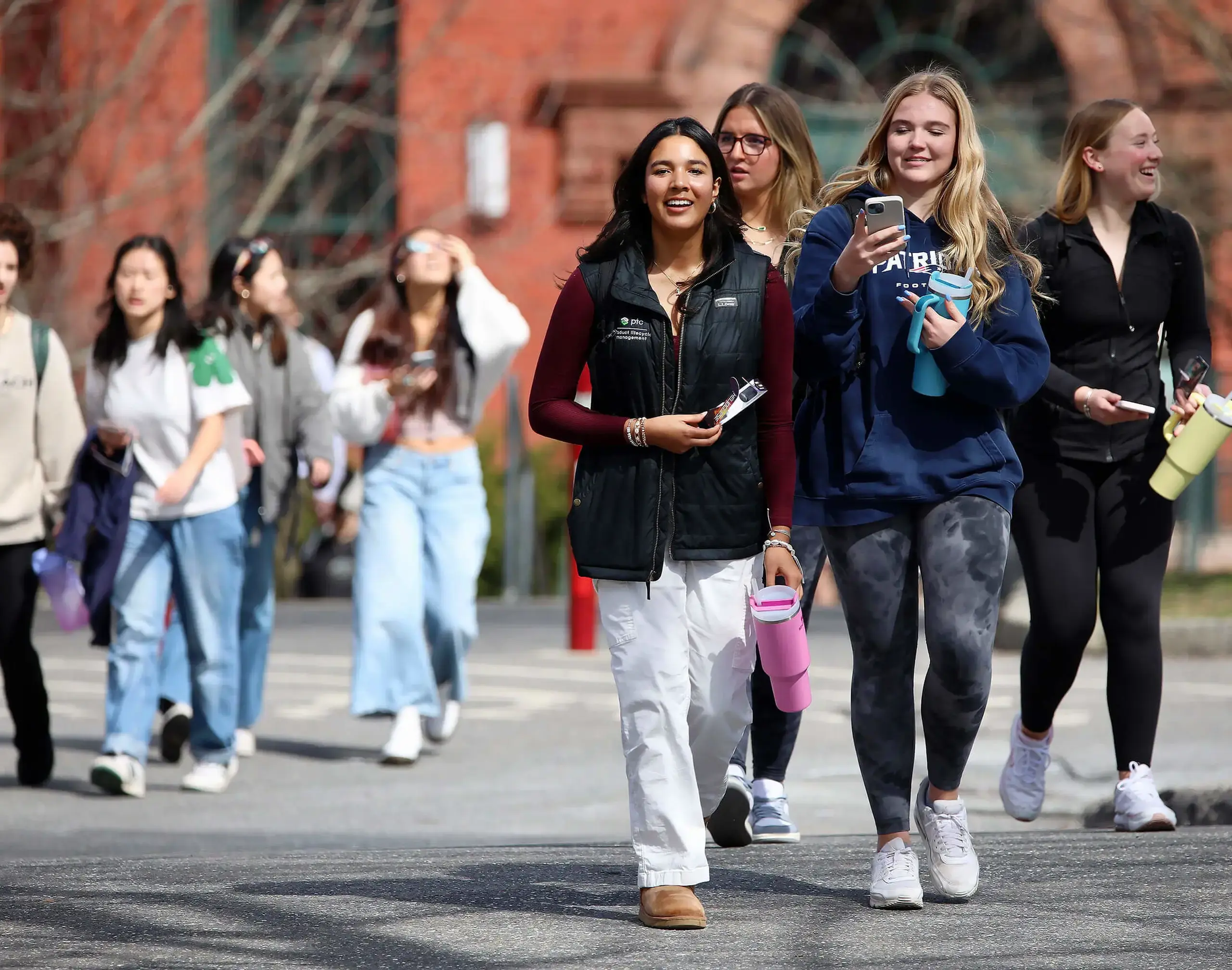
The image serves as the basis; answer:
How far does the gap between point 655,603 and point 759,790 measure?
173 centimetres

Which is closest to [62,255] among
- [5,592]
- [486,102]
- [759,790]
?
[486,102]

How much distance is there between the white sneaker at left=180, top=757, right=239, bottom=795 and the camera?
26.9 feet

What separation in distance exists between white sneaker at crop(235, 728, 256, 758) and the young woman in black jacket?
3.74 metres

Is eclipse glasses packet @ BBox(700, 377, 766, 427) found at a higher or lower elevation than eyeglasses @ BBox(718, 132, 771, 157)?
lower

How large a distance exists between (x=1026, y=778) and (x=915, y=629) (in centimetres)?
169

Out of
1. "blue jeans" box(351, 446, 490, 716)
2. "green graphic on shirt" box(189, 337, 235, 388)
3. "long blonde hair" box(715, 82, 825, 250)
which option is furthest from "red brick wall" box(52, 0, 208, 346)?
A: "long blonde hair" box(715, 82, 825, 250)

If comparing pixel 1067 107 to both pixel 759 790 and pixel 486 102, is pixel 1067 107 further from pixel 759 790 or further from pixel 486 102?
pixel 759 790

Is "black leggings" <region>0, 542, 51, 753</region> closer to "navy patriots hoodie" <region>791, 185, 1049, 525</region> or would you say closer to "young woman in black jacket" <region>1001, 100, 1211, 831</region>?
"young woman in black jacket" <region>1001, 100, 1211, 831</region>

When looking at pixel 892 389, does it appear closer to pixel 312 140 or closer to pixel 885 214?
pixel 885 214

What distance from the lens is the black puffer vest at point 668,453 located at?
4.93 m

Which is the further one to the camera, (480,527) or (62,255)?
(62,255)

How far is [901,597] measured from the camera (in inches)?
201

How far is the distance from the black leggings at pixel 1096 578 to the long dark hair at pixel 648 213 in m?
1.73

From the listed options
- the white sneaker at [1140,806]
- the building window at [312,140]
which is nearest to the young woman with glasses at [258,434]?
the white sneaker at [1140,806]
